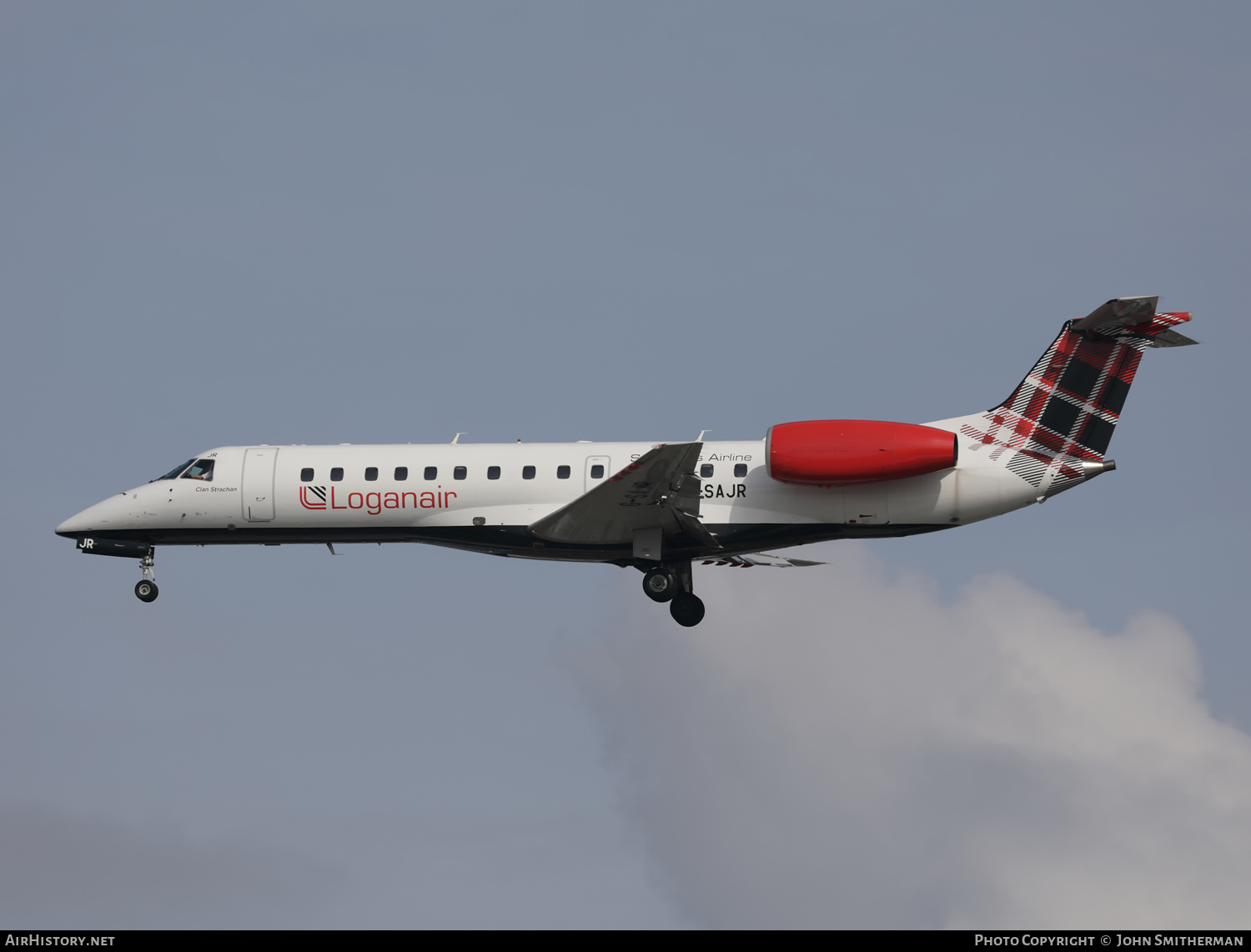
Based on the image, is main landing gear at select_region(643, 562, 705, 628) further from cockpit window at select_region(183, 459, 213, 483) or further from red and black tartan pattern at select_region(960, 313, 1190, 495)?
cockpit window at select_region(183, 459, 213, 483)

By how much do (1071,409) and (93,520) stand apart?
21.4 metres

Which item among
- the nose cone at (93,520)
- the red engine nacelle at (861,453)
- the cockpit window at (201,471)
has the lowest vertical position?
the nose cone at (93,520)

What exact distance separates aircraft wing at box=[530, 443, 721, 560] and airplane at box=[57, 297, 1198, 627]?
0.13 feet

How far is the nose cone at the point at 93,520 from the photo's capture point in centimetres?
3800

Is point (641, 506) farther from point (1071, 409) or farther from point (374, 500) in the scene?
point (1071, 409)

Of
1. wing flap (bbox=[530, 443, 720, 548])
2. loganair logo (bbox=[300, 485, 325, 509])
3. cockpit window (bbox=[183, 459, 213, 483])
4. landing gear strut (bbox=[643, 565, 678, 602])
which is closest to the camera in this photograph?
wing flap (bbox=[530, 443, 720, 548])

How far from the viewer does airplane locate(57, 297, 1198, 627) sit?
34250mm

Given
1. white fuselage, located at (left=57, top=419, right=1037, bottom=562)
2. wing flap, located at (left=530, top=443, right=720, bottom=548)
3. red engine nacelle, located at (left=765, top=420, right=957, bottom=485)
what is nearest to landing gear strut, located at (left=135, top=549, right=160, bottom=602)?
white fuselage, located at (left=57, top=419, right=1037, bottom=562)

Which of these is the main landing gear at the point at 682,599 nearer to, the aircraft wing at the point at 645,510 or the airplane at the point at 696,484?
the airplane at the point at 696,484

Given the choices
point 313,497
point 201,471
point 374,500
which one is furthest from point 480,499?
point 201,471

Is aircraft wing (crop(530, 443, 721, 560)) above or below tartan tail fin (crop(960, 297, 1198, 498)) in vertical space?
below

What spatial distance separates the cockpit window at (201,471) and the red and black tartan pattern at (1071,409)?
16766mm

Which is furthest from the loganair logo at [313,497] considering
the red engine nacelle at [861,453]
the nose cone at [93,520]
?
the red engine nacelle at [861,453]
